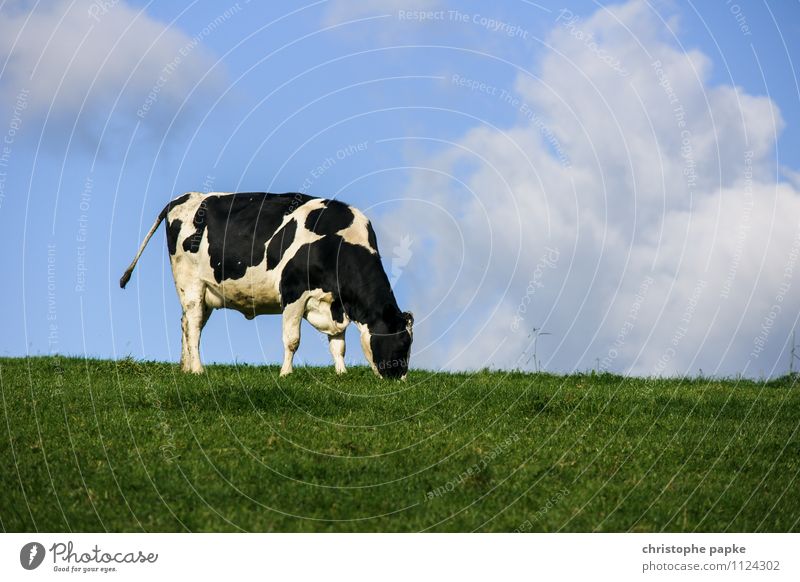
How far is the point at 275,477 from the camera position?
1173cm

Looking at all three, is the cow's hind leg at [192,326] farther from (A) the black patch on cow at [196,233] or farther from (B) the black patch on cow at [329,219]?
(B) the black patch on cow at [329,219]

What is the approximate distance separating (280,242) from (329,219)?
3.53 ft

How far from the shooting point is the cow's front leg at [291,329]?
19234 mm

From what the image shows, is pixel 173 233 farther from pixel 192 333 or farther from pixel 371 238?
pixel 371 238

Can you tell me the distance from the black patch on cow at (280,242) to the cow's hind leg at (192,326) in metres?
2.05

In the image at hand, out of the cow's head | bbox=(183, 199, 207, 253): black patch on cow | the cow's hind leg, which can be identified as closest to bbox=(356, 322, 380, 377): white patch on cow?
the cow's head

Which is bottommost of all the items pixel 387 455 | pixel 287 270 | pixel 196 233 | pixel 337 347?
pixel 387 455

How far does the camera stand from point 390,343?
18.5 meters

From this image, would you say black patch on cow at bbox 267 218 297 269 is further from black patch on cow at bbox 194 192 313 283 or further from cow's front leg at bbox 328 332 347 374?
cow's front leg at bbox 328 332 347 374

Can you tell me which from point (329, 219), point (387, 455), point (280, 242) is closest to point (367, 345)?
point (329, 219)

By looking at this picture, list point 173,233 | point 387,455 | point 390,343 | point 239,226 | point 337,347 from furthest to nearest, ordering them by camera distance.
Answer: point 173,233 → point 239,226 → point 337,347 → point 390,343 → point 387,455

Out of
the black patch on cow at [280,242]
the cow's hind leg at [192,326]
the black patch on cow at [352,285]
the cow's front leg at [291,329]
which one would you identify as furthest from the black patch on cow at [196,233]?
the cow's front leg at [291,329]
